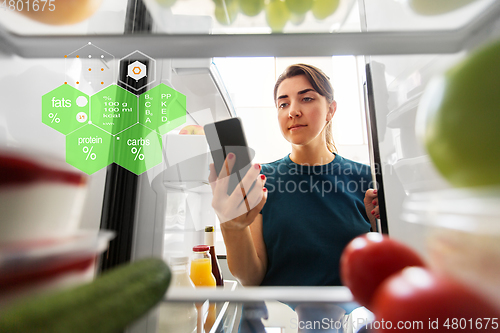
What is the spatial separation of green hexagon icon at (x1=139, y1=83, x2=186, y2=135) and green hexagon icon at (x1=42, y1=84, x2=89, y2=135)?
0.47ft

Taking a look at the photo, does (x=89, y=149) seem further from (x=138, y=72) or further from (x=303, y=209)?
(x=303, y=209)

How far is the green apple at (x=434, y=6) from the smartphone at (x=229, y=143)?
0.30 meters

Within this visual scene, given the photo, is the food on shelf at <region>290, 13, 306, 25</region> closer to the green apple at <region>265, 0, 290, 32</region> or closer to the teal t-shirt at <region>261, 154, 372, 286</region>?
the green apple at <region>265, 0, 290, 32</region>

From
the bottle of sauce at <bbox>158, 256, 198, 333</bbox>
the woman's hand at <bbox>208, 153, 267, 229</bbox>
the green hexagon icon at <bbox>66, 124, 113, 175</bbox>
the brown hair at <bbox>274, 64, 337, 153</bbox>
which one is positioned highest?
the brown hair at <bbox>274, 64, 337, 153</bbox>

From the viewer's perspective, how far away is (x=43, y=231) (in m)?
0.21

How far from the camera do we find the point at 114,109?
0.50 meters

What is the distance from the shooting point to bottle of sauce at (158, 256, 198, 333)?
0.47 m

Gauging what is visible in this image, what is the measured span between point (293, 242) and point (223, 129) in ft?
1.22

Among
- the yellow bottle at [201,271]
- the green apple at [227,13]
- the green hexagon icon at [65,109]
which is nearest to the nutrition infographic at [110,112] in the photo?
the green hexagon icon at [65,109]

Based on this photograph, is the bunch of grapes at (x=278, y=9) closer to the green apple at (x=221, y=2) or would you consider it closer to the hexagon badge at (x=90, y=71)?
the green apple at (x=221, y=2)

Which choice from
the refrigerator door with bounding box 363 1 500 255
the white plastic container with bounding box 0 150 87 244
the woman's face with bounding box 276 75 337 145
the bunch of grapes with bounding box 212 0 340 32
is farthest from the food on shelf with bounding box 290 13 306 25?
the white plastic container with bounding box 0 150 87 244

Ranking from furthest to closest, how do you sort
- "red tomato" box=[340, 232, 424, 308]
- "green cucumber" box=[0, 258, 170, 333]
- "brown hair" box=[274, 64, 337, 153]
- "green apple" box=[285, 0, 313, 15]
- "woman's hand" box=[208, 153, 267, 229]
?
"brown hair" box=[274, 64, 337, 153]
"woman's hand" box=[208, 153, 267, 229]
"green apple" box=[285, 0, 313, 15]
"red tomato" box=[340, 232, 424, 308]
"green cucumber" box=[0, 258, 170, 333]

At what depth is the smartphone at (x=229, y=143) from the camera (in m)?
0.41

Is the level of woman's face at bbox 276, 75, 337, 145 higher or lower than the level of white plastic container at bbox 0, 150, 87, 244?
higher
